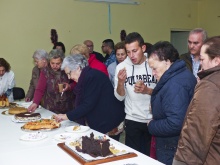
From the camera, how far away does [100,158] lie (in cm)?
155

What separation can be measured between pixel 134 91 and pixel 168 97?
62cm

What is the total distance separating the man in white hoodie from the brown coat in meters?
1.00

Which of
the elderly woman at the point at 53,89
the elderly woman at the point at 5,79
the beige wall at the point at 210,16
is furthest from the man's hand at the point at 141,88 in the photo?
the beige wall at the point at 210,16

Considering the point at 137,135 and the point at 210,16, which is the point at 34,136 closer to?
the point at 137,135

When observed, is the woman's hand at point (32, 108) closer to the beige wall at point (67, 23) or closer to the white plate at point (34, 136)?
the white plate at point (34, 136)

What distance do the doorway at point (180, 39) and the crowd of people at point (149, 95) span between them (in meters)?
4.08

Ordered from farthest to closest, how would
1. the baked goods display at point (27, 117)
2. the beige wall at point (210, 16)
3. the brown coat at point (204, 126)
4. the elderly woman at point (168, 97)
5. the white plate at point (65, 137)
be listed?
the beige wall at point (210, 16) < the baked goods display at point (27, 117) < the white plate at point (65, 137) < the elderly woman at point (168, 97) < the brown coat at point (204, 126)

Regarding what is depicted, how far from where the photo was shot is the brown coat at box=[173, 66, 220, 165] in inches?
47.9

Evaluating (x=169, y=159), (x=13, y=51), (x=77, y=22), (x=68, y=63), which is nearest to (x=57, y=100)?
(x=68, y=63)

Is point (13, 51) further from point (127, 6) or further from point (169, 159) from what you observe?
point (169, 159)

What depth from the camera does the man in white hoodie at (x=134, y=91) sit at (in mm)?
2338

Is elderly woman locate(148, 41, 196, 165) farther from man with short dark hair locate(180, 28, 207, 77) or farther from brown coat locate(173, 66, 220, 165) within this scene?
man with short dark hair locate(180, 28, 207, 77)

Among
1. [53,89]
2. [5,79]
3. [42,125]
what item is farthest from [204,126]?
[5,79]

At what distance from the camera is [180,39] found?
24.7ft
